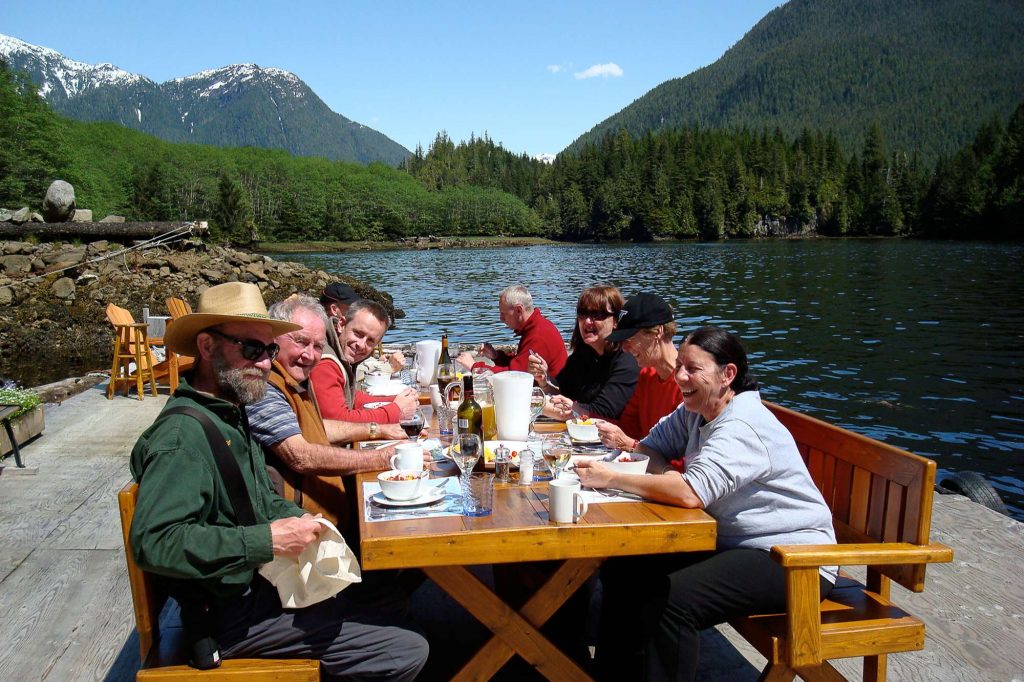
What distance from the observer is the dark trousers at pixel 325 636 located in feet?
7.50

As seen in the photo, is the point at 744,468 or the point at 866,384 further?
the point at 866,384

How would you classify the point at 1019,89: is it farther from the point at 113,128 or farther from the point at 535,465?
the point at 535,465

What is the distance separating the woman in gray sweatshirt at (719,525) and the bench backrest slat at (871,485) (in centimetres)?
24

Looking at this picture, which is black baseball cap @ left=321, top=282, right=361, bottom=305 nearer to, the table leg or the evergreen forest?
the table leg

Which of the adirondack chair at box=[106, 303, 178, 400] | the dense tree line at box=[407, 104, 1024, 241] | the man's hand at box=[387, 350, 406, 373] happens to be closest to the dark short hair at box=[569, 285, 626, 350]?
the man's hand at box=[387, 350, 406, 373]

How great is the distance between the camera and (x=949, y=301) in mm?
28062

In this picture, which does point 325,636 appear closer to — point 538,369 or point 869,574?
point 869,574

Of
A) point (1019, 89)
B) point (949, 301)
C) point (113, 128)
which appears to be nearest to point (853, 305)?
point (949, 301)

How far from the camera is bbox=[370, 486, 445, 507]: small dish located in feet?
8.01

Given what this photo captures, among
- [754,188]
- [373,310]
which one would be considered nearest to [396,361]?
[373,310]

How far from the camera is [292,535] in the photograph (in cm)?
219

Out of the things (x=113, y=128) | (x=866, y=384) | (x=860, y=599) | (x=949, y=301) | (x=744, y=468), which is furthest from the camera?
(x=113, y=128)

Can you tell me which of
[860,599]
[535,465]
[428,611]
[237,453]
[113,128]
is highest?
[113,128]

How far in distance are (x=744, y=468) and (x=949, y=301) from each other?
30126 millimetres
